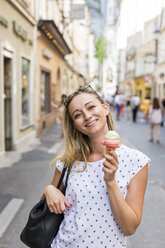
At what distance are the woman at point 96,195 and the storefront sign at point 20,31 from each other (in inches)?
314

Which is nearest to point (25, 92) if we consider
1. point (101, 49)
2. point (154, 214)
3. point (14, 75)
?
point (14, 75)

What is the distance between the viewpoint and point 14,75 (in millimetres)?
9352

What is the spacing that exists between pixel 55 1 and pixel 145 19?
860 inches

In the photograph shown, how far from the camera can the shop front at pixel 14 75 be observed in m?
8.16

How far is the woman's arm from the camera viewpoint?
1.50m

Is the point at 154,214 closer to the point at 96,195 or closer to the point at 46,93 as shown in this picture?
the point at 96,195

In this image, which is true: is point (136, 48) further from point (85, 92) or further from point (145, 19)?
point (85, 92)

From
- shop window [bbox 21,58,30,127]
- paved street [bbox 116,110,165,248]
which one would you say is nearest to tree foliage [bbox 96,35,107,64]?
shop window [bbox 21,58,30,127]

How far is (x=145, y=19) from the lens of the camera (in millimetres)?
36250

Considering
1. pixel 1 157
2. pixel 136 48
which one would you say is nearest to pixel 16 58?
pixel 1 157

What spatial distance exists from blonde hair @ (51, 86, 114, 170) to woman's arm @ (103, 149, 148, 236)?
30 centimetres

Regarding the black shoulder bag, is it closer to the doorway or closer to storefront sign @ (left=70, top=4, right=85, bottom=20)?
the doorway

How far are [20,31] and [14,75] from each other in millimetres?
1451

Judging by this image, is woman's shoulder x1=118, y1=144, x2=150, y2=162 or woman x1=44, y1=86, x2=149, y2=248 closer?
woman x1=44, y1=86, x2=149, y2=248
